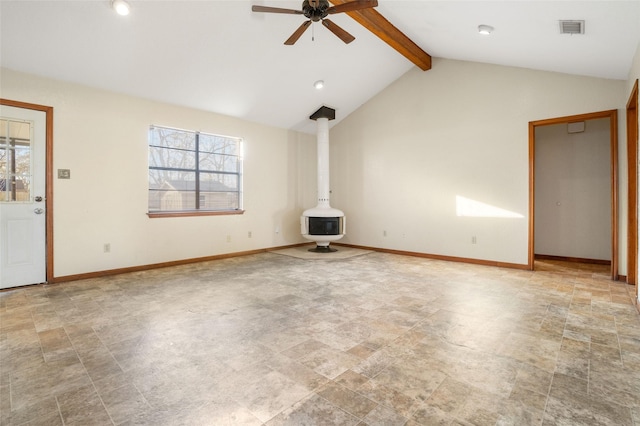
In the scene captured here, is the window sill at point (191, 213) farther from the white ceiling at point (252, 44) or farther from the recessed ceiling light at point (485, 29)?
the recessed ceiling light at point (485, 29)

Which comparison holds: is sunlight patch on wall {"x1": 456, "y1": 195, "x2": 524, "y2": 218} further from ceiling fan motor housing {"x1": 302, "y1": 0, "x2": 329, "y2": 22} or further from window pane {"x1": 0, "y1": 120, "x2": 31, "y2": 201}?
window pane {"x1": 0, "y1": 120, "x2": 31, "y2": 201}

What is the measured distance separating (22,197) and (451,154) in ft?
20.1

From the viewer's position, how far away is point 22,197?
12.1 feet

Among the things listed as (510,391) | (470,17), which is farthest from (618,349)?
(470,17)

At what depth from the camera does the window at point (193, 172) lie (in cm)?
492

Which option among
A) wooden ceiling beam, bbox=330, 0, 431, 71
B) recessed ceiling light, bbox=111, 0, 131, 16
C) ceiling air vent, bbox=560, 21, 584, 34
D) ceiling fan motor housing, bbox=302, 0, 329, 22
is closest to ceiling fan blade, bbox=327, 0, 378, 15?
ceiling fan motor housing, bbox=302, 0, 329, 22

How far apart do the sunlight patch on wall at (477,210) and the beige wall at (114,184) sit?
12.5 ft

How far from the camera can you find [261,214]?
20.5 feet

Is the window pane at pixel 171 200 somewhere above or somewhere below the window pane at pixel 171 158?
below

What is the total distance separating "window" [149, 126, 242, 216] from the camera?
194 inches

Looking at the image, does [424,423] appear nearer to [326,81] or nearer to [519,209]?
[519,209]

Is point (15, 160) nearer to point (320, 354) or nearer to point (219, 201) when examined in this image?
point (219, 201)

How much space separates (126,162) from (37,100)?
3.76 feet

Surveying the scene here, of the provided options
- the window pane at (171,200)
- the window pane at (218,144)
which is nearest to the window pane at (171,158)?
the window pane at (218,144)
